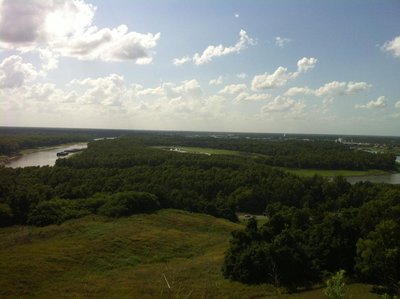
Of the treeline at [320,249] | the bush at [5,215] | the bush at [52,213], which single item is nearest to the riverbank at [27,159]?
the bush at [52,213]

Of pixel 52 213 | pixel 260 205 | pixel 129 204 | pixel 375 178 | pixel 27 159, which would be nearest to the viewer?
pixel 52 213

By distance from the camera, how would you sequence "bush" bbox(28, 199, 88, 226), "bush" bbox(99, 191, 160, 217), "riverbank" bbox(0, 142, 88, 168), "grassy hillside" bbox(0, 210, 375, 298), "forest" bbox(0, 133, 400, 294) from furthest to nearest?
"riverbank" bbox(0, 142, 88, 168) → "bush" bbox(99, 191, 160, 217) → "bush" bbox(28, 199, 88, 226) → "forest" bbox(0, 133, 400, 294) → "grassy hillside" bbox(0, 210, 375, 298)

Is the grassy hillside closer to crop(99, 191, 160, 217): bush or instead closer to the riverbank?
crop(99, 191, 160, 217): bush

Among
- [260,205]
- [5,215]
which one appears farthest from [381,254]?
[5,215]

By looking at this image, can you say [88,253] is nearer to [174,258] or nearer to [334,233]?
[174,258]

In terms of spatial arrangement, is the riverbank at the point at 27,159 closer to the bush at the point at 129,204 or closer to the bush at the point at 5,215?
the bush at the point at 5,215

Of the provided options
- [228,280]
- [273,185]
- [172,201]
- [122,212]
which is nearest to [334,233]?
[228,280]

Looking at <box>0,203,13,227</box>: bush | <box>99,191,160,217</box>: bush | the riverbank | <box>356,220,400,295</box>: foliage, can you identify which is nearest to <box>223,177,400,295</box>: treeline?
<box>356,220,400,295</box>: foliage

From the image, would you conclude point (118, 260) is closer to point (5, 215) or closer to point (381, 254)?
point (5, 215)
